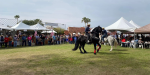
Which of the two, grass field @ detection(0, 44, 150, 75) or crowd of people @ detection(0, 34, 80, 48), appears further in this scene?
crowd of people @ detection(0, 34, 80, 48)

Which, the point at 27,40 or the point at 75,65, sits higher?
the point at 27,40

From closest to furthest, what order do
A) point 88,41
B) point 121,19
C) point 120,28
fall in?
point 88,41
point 120,28
point 121,19

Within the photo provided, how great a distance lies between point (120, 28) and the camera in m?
16.2

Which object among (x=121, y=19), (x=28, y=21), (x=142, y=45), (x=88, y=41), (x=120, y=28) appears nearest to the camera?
(x=88, y=41)

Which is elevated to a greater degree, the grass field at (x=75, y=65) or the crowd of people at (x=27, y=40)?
the crowd of people at (x=27, y=40)

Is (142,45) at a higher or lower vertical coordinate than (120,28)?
lower

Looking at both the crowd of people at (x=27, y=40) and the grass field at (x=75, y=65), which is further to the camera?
the crowd of people at (x=27, y=40)

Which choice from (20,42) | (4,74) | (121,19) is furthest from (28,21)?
(4,74)

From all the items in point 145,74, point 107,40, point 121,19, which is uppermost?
point 121,19

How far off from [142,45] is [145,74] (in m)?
10.2

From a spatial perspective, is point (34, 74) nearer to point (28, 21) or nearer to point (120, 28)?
point (120, 28)

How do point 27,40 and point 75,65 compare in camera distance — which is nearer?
point 75,65

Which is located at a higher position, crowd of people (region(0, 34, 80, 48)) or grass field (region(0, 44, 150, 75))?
crowd of people (region(0, 34, 80, 48))

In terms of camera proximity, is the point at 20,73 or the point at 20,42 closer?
the point at 20,73
